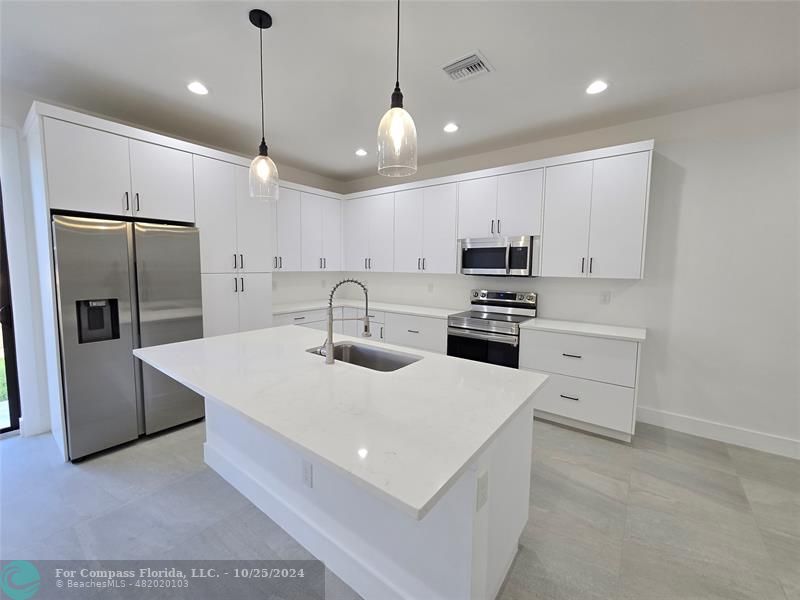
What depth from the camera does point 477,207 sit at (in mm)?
3549

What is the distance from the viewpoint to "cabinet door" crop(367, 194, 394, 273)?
14.0 ft

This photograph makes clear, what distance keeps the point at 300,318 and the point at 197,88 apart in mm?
2406

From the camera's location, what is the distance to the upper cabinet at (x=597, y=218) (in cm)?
274

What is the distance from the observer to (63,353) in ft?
7.46

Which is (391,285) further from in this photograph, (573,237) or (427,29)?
(427,29)

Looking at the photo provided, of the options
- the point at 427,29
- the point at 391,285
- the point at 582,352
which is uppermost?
the point at 427,29

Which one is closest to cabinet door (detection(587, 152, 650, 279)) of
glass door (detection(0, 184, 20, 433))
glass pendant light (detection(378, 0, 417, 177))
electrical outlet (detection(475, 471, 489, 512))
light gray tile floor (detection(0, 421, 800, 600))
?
light gray tile floor (detection(0, 421, 800, 600))

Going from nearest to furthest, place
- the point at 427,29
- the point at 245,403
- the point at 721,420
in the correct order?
the point at 245,403 < the point at 427,29 < the point at 721,420

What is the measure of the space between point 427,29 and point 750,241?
2944 millimetres

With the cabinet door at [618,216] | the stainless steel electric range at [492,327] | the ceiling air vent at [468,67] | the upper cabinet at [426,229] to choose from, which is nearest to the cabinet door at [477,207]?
the upper cabinet at [426,229]

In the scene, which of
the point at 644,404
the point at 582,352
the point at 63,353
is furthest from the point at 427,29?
the point at 644,404

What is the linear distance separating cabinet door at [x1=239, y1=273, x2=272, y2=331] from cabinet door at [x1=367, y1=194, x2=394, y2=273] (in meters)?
1.44

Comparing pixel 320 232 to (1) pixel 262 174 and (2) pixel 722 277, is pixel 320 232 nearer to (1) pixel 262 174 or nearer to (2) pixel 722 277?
(1) pixel 262 174

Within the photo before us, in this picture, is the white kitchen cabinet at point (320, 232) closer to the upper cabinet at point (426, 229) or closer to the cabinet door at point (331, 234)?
the cabinet door at point (331, 234)
